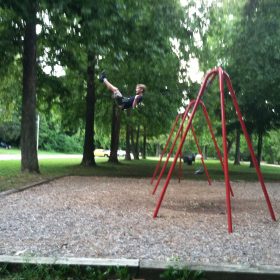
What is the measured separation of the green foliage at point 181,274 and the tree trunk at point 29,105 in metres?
13.0

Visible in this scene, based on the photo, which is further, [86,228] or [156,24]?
[156,24]

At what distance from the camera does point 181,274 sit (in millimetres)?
4652

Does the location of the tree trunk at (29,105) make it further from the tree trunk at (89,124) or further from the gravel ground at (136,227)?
the tree trunk at (89,124)

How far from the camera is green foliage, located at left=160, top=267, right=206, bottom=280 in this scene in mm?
4605

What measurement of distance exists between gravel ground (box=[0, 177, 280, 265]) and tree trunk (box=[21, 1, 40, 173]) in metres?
4.73

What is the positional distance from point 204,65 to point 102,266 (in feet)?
61.2

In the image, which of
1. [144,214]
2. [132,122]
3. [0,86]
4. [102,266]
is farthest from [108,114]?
[102,266]

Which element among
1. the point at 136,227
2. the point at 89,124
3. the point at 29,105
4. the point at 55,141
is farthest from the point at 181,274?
the point at 55,141

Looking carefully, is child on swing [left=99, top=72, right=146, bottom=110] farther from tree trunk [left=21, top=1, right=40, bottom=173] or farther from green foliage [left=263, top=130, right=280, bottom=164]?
green foliage [left=263, top=130, right=280, bottom=164]

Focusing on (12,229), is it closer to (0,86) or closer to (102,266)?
(102,266)

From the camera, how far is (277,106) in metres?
23.7

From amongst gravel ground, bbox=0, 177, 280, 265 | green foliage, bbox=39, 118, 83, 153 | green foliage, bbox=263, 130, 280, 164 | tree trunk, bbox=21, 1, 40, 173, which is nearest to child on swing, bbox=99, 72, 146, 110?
gravel ground, bbox=0, 177, 280, 265

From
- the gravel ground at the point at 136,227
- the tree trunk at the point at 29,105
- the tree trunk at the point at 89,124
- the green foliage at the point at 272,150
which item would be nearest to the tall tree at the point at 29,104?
the tree trunk at the point at 29,105

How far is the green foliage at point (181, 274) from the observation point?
461 centimetres
